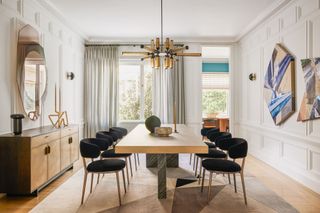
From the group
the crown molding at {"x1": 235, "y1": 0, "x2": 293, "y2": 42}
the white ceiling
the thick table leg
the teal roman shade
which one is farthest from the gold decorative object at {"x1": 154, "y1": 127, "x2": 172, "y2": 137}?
the teal roman shade

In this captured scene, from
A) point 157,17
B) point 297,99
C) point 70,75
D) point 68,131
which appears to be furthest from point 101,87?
point 297,99

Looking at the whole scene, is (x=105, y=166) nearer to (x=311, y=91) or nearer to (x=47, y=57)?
(x=47, y=57)

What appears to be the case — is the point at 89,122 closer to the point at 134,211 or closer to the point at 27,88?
the point at 27,88

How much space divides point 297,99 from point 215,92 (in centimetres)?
561

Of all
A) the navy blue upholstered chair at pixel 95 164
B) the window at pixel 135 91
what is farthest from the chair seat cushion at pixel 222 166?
the window at pixel 135 91

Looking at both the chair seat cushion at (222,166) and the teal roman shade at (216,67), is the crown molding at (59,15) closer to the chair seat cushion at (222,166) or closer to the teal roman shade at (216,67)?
the chair seat cushion at (222,166)

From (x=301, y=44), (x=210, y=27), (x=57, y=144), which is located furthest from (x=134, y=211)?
(x=210, y=27)

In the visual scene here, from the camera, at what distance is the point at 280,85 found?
4.44 m

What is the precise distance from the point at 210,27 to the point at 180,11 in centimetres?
128

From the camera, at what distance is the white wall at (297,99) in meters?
3.61

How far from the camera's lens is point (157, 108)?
265 inches

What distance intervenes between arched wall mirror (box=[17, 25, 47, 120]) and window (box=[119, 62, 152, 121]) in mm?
2715

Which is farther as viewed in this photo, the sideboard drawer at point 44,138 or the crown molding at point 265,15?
the crown molding at point 265,15

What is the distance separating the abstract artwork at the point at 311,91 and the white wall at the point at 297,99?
10 cm
